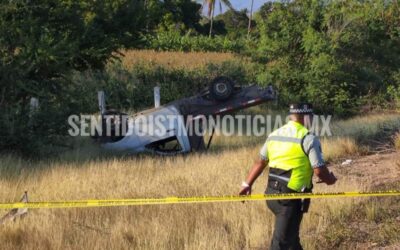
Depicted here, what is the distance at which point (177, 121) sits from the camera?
1423 cm

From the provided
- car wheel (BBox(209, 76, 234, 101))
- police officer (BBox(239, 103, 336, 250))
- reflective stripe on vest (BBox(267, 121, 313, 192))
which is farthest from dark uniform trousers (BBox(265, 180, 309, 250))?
car wheel (BBox(209, 76, 234, 101))

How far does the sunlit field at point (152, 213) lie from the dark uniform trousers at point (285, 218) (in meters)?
0.75

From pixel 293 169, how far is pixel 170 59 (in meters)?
24.2

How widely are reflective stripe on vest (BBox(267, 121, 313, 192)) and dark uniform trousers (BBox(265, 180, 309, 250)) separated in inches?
5.3

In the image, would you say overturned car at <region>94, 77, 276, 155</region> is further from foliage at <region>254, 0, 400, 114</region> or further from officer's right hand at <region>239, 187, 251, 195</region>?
foliage at <region>254, 0, 400, 114</region>

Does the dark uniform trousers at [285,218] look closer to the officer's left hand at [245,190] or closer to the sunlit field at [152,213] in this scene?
the officer's left hand at [245,190]

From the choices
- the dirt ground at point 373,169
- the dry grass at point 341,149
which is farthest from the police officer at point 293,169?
the dry grass at point 341,149

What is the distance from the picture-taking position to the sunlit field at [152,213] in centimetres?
648

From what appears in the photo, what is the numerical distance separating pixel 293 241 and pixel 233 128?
525 inches

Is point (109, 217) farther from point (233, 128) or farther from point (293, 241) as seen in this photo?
point (233, 128)

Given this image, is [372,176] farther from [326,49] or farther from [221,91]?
→ [326,49]

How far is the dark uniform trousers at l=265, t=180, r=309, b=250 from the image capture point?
565 cm

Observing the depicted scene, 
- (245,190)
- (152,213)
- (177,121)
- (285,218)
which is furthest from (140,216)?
(177,121)

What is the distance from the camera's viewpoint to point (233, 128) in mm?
19047
